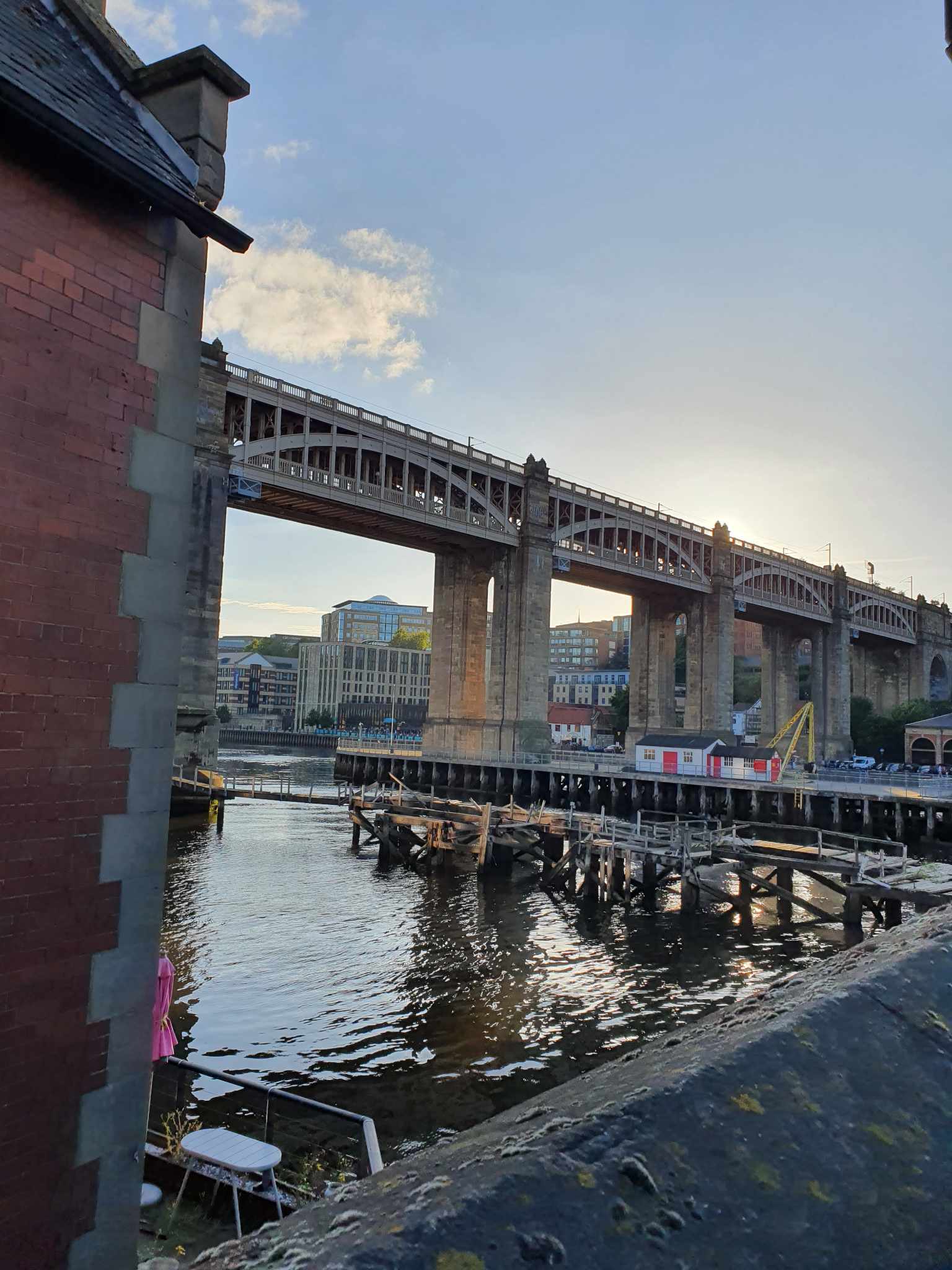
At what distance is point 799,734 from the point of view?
90812 millimetres

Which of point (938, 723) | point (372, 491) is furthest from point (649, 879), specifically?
point (938, 723)

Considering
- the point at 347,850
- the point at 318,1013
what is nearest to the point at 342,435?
the point at 347,850

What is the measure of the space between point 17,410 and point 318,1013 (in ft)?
51.8

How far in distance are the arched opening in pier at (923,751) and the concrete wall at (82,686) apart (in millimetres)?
93976

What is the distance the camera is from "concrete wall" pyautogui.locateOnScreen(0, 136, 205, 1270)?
501 cm

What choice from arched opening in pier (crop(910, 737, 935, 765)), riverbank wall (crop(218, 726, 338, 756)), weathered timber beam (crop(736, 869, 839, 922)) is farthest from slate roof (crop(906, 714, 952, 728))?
riverbank wall (crop(218, 726, 338, 756))

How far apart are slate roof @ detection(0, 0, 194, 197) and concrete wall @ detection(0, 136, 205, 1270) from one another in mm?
355

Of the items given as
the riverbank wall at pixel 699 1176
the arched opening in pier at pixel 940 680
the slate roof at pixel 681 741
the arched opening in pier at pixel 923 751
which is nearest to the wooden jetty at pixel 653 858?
the riverbank wall at pixel 699 1176

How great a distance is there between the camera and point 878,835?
156 ft

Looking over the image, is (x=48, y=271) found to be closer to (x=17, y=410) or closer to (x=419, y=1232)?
(x=17, y=410)

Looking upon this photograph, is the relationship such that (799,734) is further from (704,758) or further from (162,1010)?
(162,1010)

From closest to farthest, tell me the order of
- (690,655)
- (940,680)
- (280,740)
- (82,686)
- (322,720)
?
→ 1. (82,686)
2. (690,655)
3. (940,680)
4. (280,740)
5. (322,720)

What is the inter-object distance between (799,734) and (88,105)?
93.3m

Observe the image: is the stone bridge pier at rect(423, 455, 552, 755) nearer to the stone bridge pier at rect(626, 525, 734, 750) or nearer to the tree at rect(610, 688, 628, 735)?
the stone bridge pier at rect(626, 525, 734, 750)
